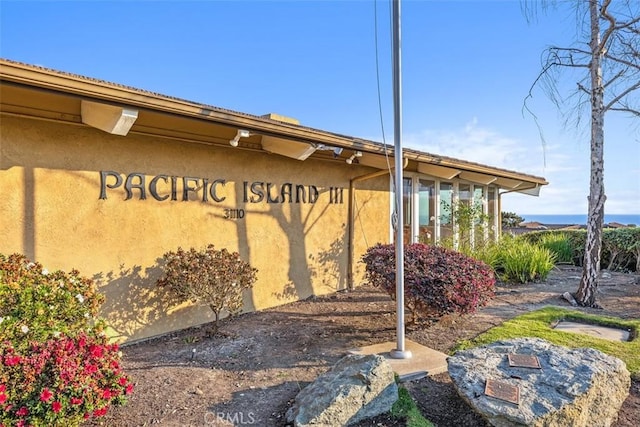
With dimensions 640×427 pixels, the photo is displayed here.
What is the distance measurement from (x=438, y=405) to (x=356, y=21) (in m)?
5.95

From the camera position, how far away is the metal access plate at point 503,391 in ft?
10.2

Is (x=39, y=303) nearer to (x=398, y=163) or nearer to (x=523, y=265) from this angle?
(x=398, y=163)

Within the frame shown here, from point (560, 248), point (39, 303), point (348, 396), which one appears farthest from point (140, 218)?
point (560, 248)

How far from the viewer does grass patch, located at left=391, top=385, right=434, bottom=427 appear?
10.4 ft

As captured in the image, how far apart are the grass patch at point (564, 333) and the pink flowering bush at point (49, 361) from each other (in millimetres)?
3929

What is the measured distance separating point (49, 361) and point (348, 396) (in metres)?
2.27

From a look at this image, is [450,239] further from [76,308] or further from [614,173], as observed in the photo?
[76,308]

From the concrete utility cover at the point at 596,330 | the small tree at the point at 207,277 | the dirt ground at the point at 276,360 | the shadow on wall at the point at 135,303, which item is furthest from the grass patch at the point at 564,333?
the shadow on wall at the point at 135,303

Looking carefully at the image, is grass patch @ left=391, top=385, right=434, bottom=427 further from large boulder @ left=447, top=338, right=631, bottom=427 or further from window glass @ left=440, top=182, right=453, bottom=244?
window glass @ left=440, top=182, right=453, bottom=244

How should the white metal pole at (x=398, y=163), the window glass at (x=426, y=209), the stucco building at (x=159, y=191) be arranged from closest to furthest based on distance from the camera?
1. the white metal pole at (x=398, y=163)
2. the stucco building at (x=159, y=191)
3. the window glass at (x=426, y=209)

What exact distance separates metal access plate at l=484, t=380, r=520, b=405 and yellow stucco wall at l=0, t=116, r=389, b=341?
14.1ft

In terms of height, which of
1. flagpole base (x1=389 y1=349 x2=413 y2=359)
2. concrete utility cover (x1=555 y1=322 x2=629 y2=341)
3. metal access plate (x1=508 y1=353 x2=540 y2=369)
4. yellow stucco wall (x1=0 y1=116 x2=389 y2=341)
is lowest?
concrete utility cover (x1=555 y1=322 x2=629 y2=341)

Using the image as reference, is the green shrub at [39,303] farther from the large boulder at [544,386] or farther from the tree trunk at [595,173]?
the tree trunk at [595,173]

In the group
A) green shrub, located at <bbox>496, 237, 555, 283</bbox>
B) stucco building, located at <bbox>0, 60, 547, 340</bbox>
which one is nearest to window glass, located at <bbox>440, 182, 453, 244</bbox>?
green shrub, located at <bbox>496, 237, 555, 283</bbox>
